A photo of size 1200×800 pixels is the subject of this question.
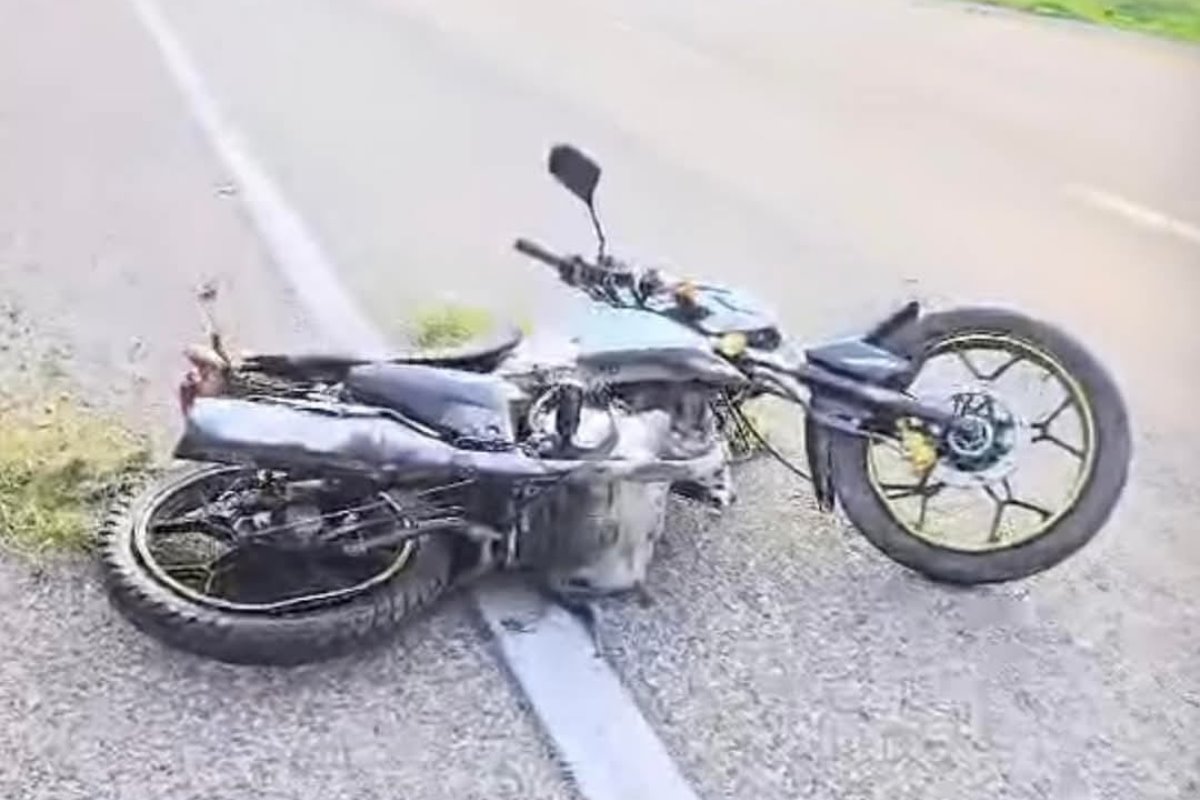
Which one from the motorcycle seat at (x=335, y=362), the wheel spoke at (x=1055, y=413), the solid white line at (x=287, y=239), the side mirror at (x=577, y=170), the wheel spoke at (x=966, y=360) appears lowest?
the solid white line at (x=287, y=239)

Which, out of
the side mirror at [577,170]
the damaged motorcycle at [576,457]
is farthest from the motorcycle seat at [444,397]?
the side mirror at [577,170]

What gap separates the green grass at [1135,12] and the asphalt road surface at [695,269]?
266 mm

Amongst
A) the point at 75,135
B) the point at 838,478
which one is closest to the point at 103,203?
the point at 75,135

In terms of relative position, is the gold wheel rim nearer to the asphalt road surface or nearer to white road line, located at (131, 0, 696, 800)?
the asphalt road surface

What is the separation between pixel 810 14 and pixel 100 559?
34.4 feet

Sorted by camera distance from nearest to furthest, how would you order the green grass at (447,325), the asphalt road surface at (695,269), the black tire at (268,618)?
the asphalt road surface at (695,269), the black tire at (268,618), the green grass at (447,325)

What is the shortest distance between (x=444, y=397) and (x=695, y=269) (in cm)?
279

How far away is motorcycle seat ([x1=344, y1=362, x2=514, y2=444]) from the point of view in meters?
3.28

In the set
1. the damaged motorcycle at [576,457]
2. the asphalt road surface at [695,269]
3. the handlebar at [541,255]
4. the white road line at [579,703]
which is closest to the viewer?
the white road line at [579,703]

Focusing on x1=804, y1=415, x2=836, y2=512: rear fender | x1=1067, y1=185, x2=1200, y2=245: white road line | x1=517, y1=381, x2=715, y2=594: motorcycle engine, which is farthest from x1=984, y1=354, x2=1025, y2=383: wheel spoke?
x1=1067, y1=185, x2=1200, y2=245: white road line

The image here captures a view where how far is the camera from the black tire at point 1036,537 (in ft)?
11.4

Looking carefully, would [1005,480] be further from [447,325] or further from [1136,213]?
[1136,213]

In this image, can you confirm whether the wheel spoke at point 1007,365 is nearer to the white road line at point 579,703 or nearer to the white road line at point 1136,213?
the white road line at point 579,703

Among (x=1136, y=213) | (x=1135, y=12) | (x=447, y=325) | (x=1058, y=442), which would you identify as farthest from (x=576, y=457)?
(x=1135, y=12)
